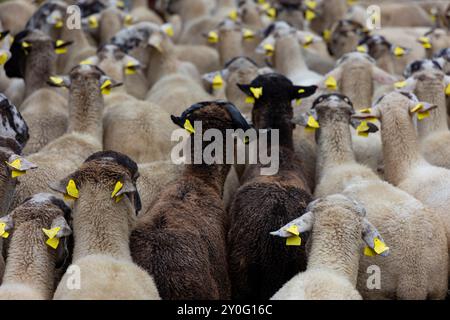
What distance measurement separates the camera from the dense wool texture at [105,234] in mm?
5402

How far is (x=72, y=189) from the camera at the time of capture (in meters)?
6.24

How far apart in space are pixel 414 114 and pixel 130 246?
3476 mm

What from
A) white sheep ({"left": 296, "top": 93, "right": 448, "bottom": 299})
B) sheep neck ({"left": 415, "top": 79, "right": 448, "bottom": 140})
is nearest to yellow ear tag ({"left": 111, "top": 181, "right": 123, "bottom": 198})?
white sheep ({"left": 296, "top": 93, "right": 448, "bottom": 299})

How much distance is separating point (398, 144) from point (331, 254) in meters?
2.34

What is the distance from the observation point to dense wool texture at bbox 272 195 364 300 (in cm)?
553

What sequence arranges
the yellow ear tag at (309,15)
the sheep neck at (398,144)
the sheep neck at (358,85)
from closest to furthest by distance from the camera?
the sheep neck at (398,144) < the sheep neck at (358,85) < the yellow ear tag at (309,15)

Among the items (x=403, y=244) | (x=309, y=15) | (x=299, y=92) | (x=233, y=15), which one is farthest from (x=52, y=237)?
(x=309, y=15)

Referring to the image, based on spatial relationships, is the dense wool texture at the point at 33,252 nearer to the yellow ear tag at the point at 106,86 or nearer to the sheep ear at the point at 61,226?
the sheep ear at the point at 61,226

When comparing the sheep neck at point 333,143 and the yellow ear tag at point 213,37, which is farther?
the yellow ear tag at point 213,37

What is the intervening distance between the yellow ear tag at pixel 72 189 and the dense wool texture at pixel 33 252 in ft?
0.61

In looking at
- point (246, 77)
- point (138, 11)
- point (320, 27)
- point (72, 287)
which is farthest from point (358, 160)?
point (138, 11)

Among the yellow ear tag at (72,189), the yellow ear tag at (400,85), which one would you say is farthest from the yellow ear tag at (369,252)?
the yellow ear tag at (400,85)
